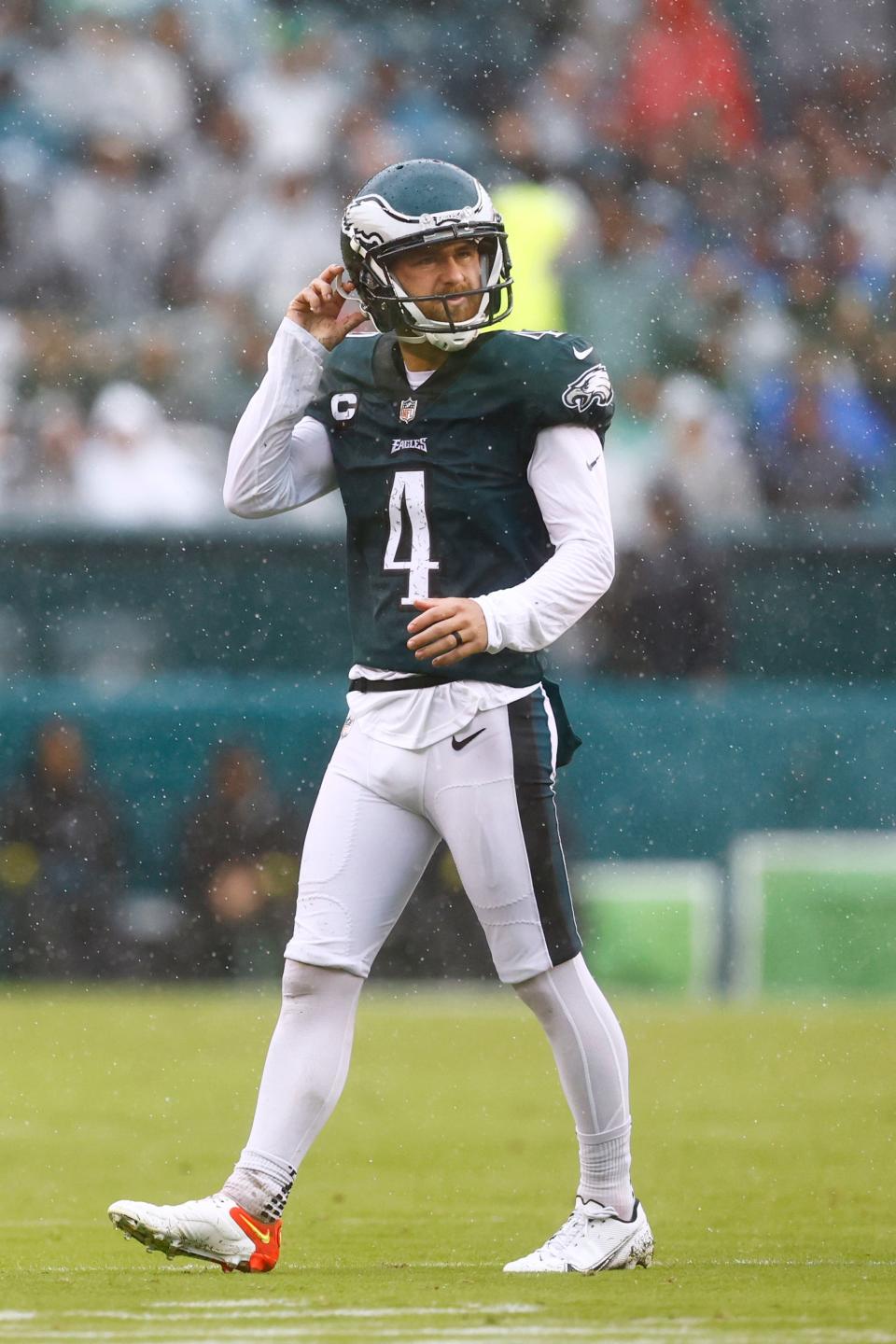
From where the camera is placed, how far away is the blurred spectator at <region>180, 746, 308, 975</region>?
31.5 feet

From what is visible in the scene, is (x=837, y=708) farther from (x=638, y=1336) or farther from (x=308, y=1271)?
(x=638, y=1336)

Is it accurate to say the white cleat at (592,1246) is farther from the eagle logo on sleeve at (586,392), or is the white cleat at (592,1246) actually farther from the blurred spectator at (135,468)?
the blurred spectator at (135,468)

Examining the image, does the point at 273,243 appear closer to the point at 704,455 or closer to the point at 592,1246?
the point at 704,455

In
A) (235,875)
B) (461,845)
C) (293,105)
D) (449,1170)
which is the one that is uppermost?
(293,105)

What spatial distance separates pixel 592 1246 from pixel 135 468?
707 cm

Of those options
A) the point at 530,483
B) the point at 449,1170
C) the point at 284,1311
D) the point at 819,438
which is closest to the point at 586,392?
the point at 530,483

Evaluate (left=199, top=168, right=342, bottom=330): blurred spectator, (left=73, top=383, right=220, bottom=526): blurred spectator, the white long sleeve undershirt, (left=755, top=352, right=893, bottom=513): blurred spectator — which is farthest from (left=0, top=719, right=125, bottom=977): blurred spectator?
the white long sleeve undershirt

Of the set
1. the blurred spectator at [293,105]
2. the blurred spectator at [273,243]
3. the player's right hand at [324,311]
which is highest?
the blurred spectator at [293,105]

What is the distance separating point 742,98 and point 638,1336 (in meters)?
10.5

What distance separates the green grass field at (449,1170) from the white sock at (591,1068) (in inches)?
7.5

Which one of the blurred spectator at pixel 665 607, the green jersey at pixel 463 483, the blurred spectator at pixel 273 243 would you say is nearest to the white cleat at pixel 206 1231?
the green jersey at pixel 463 483

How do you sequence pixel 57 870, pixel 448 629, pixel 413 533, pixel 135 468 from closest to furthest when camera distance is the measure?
pixel 448 629
pixel 413 533
pixel 57 870
pixel 135 468

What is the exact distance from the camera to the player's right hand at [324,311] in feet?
14.0

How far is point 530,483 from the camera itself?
161 inches
